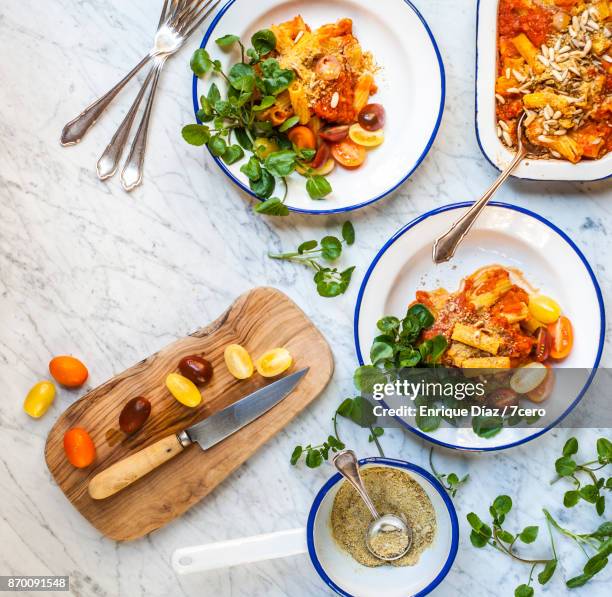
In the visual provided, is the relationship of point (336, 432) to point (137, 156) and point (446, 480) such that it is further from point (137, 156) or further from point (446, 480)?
point (137, 156)

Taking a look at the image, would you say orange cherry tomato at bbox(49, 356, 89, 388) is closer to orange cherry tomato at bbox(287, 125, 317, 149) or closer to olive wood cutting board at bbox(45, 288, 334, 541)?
olive wood cutting board at bbox(45, 288, 334, 541)

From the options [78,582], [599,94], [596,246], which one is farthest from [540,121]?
[78,582]

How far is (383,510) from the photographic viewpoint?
1317 mm

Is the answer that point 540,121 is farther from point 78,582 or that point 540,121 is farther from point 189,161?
point 78,582

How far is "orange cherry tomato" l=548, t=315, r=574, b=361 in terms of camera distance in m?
1.30

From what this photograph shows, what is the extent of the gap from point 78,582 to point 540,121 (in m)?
1.32

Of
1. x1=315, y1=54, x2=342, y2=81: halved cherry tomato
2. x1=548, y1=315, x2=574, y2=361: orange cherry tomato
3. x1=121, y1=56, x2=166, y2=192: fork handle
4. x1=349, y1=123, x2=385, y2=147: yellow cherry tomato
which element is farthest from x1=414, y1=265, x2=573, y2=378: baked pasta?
x1=121, y1=56, x2=166, y2=192: fork handle

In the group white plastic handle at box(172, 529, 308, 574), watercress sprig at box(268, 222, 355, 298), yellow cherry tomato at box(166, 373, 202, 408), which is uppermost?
watercress sprig at box(268, 222, 355, 298)

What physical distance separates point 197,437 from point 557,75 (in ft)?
3.26

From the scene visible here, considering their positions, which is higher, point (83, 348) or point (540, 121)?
point (540, 121)

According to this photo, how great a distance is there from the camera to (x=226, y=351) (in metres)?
1.35

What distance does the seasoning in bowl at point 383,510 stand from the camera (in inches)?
51.6

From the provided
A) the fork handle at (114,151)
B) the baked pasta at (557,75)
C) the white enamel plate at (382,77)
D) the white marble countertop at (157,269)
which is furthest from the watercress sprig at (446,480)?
the fork handle at (114,151)

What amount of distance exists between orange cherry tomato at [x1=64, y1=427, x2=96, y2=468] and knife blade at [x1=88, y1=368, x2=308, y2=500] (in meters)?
0.04
